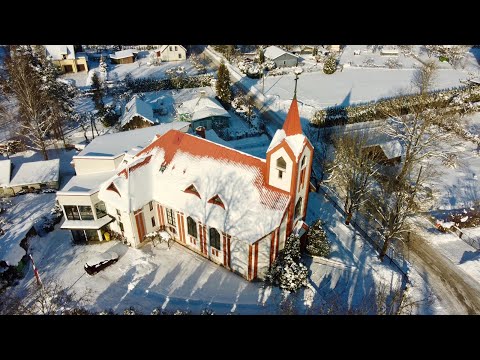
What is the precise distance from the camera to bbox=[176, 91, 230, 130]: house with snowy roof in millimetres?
52156

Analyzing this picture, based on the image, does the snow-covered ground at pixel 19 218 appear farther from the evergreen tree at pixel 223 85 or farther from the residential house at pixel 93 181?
the evergreen tree at pixel 223 85

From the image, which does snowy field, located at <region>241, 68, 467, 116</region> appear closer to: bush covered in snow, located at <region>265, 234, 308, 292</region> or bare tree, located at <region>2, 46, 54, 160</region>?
bush covered in snow, located at <region>265, 234, 308, 292</region>

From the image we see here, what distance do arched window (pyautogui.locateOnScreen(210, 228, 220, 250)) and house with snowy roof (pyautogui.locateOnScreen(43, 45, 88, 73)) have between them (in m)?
58.0

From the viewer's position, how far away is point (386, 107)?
183ft

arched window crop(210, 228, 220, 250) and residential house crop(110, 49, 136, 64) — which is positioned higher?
residential house crop(110, 49, 136, 64)

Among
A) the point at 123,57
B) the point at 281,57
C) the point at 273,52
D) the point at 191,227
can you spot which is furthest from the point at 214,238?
the point at 123,57

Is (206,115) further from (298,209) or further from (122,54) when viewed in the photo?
(122,54)

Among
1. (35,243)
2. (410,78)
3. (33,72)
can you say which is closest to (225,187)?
(35,243)

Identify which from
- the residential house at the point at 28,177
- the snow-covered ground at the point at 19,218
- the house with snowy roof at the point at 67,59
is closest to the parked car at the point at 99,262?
the snow-covered ground at the point at 19,218

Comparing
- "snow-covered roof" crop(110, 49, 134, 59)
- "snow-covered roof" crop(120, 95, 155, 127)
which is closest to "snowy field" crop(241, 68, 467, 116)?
"snow-covered roof" crop(120, 95, 155, 127)

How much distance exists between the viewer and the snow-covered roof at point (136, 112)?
164 ft

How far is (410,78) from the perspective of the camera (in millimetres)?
69938

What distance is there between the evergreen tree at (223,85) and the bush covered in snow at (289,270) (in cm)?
3471

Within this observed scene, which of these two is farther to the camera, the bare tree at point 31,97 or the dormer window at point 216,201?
the bare tree at point 31,97
